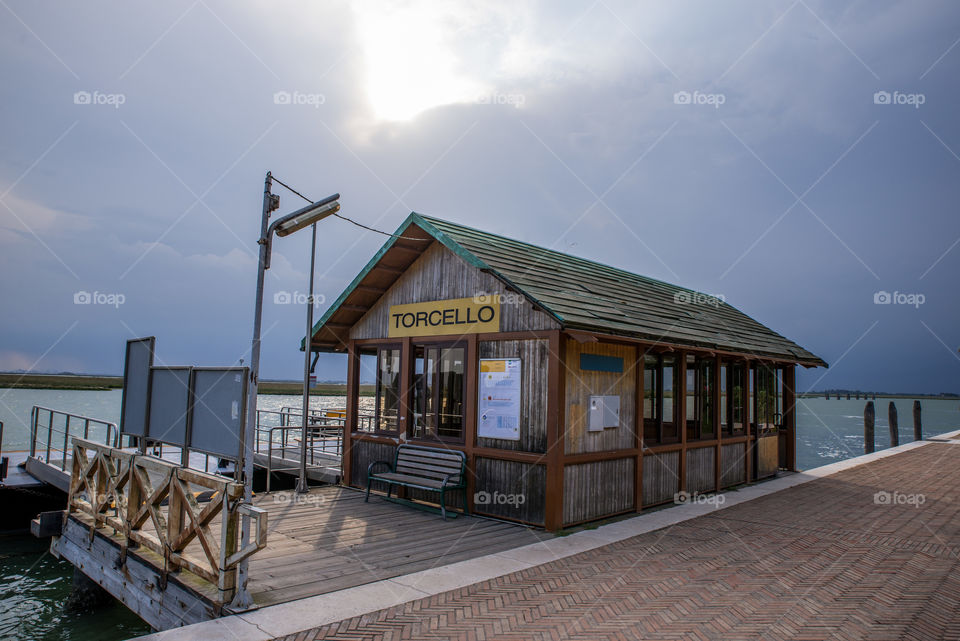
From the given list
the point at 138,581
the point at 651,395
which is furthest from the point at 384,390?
the point at 138,581

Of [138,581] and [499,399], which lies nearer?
[138,581]

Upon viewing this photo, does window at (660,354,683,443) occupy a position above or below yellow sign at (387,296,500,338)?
below

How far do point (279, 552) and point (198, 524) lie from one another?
160 centimetres

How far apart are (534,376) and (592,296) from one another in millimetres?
2328

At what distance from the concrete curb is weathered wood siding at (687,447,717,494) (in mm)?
1854

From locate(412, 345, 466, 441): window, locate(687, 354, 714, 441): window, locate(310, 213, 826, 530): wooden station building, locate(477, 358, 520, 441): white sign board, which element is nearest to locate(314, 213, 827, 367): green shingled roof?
locate(310, 213, 826, 530): wooden station building

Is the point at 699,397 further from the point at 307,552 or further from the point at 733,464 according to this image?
the point at 307,552

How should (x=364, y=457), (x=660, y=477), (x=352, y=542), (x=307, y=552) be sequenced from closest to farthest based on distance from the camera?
1. (x=307, y=552)
2. (x=352, y=542)
3. (x=660, y=477)
4. (x=364, y=457)

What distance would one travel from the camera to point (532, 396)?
8953 millimetres

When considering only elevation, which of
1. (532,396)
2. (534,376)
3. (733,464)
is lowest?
(733,464)

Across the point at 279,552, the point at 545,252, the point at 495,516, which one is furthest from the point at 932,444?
the point at 279,552

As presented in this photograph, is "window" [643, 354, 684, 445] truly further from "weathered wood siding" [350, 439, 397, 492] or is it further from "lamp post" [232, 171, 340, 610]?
"lamp post" [232, 171, 340, 610]

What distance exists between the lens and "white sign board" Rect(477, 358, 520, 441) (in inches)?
360

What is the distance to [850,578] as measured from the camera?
21.9ft
